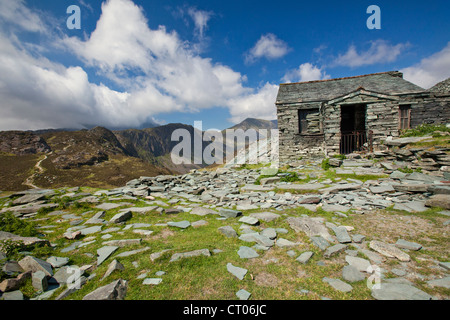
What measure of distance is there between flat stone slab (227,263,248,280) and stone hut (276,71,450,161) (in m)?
15.8

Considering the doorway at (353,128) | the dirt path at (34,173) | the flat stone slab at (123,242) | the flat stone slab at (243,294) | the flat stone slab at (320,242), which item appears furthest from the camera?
the dirt path at (34,173)

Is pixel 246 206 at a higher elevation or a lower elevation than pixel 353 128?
lower

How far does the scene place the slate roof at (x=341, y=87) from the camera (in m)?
16.7

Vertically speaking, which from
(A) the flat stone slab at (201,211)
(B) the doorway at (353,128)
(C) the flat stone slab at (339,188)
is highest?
(B) the doorway at (353,128)

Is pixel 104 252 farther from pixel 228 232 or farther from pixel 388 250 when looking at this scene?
pixel 388 250

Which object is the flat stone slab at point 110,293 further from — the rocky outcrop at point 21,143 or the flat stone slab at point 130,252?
the rocky outcrop at point 21,143

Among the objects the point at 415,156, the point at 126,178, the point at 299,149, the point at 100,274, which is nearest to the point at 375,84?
the point at 299,149

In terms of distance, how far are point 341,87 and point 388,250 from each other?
20423mm

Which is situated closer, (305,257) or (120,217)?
(305,257)

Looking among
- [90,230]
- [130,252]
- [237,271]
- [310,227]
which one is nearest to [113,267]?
[130,252]

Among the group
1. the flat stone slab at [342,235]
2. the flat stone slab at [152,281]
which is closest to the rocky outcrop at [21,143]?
the flat stone slab at [152,281]

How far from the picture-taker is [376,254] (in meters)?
3.48

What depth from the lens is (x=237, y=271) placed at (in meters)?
3.10
